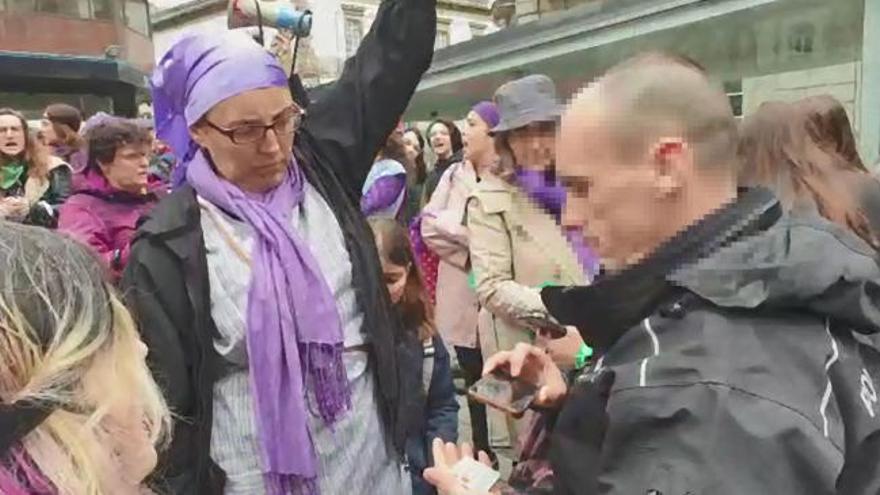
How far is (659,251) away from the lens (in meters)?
1.33

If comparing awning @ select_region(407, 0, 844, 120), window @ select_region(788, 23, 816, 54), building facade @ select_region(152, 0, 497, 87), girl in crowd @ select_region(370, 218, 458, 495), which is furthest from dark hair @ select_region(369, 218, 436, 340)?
building facade @ select_region(152, 0, 497, 87)

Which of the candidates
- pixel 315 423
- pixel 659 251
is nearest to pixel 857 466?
pixel 659 251

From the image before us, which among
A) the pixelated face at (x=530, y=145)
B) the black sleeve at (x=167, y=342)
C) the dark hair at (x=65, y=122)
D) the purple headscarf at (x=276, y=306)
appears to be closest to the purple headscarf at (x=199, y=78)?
the purple headscarf at (x=276, y=306)

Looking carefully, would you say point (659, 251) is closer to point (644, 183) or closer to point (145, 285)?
point (644, 183)

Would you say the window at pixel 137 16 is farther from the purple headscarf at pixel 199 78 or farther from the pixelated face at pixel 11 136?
the purple headscarf at pixel 199 78

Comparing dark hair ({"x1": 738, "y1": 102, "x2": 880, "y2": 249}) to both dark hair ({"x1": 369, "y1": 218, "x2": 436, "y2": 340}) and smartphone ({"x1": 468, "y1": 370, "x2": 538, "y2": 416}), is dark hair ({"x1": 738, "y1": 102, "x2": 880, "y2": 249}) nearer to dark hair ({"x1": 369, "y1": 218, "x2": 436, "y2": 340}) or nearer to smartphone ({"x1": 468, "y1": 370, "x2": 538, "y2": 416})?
smartphone ({"x1": 468, "y1": 370, "x2": 538, "y2": 416})

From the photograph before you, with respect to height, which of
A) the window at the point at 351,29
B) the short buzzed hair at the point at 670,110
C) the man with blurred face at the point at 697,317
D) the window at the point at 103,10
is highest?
the window at the point at 351,29

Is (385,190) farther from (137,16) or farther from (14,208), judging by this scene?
(137,16)

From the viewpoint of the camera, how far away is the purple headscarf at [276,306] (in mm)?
1893

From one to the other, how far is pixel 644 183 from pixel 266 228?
2.90 ft

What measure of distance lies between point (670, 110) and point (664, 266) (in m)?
0.23

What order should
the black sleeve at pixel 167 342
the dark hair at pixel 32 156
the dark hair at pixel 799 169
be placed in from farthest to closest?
the dark hair at pixel 32 156, the dark hair at pixel 799 169, the black sleeve at pixel 167 342

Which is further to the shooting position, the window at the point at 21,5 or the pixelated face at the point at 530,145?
the window at the point at 21,5

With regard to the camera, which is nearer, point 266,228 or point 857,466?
point 857,466
